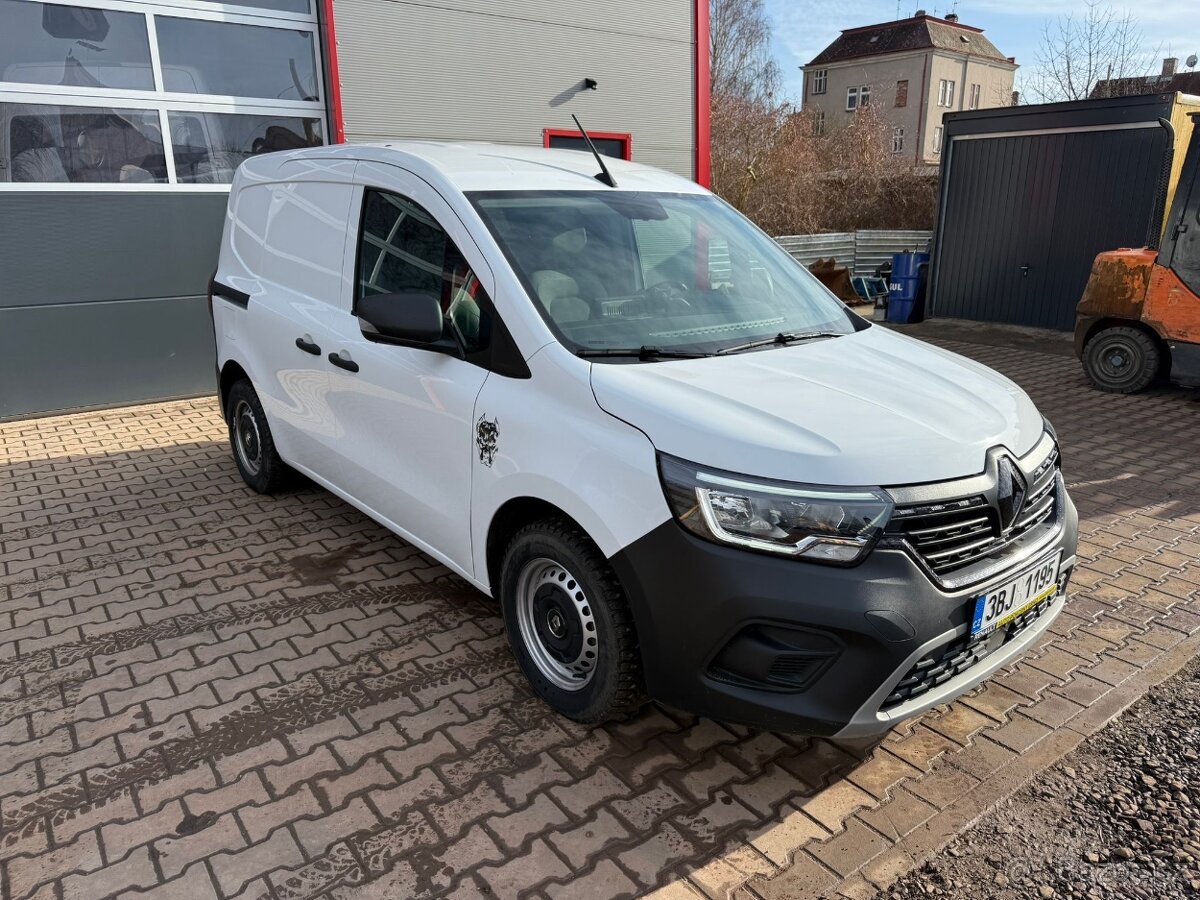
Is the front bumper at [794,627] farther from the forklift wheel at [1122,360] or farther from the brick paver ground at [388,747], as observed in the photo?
the forklift wheel at [1122,360]

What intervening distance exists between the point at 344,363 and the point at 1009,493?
2799 millimetres

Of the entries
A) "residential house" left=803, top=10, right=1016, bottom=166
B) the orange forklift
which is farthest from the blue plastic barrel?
"residential house" left=803, top=10, right=1016, bottom=166

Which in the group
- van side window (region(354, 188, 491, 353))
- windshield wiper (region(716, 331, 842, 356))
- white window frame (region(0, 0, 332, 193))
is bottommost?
windshield wiper (region(716, 331, 842, 356))

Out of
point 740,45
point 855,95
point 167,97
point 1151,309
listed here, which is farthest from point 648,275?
point 855,95

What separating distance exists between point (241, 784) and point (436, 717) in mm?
705

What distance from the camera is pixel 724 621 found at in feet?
8.13

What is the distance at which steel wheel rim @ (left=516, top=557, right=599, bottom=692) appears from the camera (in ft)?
9.74

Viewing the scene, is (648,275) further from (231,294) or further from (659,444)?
(231,294)

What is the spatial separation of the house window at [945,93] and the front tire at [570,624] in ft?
182

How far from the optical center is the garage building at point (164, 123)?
7516 mm

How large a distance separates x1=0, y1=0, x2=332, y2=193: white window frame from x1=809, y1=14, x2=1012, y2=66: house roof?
165 ft

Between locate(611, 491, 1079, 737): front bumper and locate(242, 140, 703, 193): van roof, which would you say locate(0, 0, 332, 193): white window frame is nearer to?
locate(242, 140, 703, 193): van roof

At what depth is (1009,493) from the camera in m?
2.69

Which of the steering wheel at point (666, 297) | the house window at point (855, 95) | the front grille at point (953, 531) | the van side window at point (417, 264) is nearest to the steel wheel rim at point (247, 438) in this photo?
the van side window at point (417, 264)
